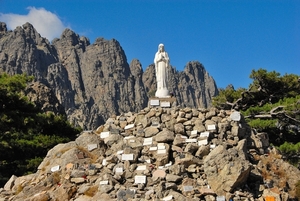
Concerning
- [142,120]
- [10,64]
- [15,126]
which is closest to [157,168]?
[142,120]

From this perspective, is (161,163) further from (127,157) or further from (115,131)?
(115,131)

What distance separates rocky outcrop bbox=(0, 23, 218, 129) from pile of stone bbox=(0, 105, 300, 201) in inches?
3682

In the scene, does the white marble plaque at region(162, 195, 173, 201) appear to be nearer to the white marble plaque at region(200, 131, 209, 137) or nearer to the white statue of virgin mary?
the white marble plaque at region(200, 131, 209, 137)

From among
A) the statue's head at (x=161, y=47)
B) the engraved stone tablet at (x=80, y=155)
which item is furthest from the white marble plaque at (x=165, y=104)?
the engraved stone tablet at (x=80, y=155)

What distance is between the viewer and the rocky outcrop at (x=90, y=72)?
12069cm

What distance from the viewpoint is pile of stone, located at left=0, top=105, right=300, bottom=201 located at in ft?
37.3

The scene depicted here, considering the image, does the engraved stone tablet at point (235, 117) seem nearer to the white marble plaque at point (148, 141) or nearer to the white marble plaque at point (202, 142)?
the white marble plaque at point (202, 142)

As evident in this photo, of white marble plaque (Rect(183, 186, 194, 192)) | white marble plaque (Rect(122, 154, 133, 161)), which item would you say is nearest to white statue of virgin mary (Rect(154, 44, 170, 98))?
white marble plaque (Rect(122, 154, 133, 161))

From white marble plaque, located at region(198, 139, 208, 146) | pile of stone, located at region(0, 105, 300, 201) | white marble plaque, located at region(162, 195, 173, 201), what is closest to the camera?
white marble plaque, located at region(162, 195, 173, 201)

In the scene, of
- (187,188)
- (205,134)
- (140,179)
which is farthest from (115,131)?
(187,188)

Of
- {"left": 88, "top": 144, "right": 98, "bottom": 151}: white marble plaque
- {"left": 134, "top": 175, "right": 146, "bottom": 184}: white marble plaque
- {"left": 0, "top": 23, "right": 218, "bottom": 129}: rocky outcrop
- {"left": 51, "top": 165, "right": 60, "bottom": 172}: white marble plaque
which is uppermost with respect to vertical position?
{"left": 0, "top": 23, "right": 218, "bottom": 129}: rocky outcrop

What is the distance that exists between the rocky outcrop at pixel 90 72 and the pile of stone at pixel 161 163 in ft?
307

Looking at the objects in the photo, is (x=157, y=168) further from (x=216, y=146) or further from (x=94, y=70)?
(x=94, y=70)

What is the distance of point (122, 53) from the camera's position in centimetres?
14338
